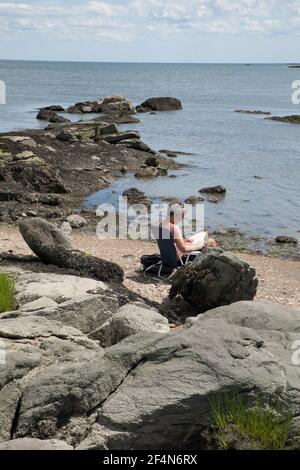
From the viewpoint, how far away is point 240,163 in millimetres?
37625

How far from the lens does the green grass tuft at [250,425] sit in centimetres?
574

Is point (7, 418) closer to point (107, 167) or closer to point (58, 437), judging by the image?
point (58, 437)

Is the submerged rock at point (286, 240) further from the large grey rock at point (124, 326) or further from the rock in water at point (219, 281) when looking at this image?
the large grey rock at point (124, 326)

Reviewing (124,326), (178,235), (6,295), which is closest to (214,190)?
(178,235)

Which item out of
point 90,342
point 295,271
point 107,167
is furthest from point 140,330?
point 107,167

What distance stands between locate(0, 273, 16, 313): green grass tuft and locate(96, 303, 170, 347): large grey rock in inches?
61.7

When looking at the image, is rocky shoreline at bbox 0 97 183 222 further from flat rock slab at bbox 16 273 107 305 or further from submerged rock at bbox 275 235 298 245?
flat rock slab at bbox 16 273 107 305

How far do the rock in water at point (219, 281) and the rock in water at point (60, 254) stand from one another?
1.81 meters

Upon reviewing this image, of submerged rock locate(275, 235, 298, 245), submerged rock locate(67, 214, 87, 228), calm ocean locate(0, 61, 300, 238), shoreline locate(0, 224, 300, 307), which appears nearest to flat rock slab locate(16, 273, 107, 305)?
shoreline locate(0, 224, 300, 307)

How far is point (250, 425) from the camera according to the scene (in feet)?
19.2

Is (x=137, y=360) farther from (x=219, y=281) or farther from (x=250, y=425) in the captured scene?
(x=219, y=281)

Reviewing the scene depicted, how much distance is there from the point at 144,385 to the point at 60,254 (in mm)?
6865

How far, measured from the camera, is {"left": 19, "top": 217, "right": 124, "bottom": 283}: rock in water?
12.9 m
